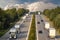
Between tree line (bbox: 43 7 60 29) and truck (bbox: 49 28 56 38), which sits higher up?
tree line (bbox: 43 7 60 29)

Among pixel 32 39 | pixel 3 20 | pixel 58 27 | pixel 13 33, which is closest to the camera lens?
pixel 32 39

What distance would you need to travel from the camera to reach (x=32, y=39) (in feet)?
97.3

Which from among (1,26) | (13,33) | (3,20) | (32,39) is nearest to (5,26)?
(3,20)

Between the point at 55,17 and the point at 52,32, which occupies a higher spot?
the point at 55,17

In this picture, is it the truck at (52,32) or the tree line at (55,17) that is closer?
the truck at (52,32)

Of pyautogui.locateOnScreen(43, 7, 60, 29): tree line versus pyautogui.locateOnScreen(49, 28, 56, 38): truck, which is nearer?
pyautogui.locateOnScreen(49, 28, 56, 38): truck

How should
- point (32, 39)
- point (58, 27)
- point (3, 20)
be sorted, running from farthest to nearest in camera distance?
point (3, 20) < point (58, 27) < point (32, 39)

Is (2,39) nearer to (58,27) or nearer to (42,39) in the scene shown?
(42,39)

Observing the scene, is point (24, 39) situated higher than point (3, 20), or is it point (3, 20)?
point (3, 20)

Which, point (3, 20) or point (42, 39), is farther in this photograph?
point (3, 20)

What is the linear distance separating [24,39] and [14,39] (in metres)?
1.38

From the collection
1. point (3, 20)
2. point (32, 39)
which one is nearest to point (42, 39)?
point (32, 39)

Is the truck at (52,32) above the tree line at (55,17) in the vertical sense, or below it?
below

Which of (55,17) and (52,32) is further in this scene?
(55,17)
